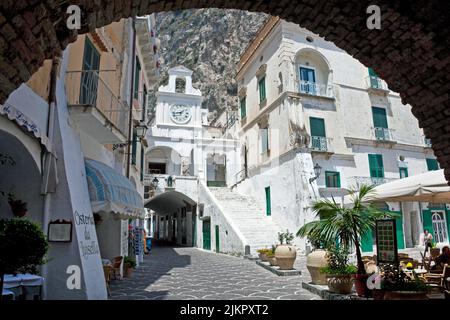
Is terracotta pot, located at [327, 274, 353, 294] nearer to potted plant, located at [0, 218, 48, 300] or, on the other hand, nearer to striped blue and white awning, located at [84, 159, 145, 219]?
striped blue and white awning, located at [84, 159, 145, 219]

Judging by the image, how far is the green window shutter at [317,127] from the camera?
68.9 feet

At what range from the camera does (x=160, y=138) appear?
3103 centimetres

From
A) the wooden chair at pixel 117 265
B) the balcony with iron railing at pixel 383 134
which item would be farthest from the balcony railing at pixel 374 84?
the wooden chair at pixel 117 265

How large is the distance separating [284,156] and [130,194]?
13080 mm

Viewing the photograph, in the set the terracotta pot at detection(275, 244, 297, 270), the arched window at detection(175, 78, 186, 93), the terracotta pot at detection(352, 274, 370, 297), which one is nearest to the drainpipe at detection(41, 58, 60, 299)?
the terracotta pot at detection(352, 274, 370, 297)

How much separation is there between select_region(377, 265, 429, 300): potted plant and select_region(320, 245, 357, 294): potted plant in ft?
3.72

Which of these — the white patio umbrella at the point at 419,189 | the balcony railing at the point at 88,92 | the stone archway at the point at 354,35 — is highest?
the balcony railing at the point at 88,92

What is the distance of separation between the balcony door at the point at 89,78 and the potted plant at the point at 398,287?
7.92 meters

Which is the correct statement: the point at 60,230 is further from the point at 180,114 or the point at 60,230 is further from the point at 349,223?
the point at 180,114

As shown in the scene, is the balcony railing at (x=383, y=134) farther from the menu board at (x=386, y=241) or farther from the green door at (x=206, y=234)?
the menu board at (x=386, y=241)

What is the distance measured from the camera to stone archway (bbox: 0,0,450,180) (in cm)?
306

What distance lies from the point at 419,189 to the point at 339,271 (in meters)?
2.89

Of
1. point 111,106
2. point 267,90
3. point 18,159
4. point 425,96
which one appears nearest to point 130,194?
point 111,106
